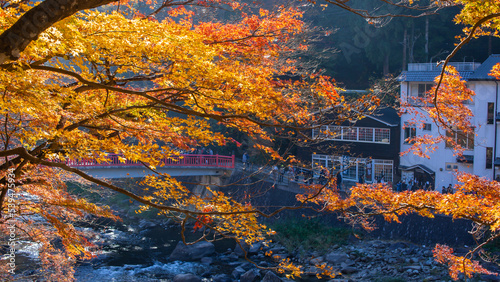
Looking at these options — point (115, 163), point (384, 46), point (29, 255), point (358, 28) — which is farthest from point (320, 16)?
point (29, 255)

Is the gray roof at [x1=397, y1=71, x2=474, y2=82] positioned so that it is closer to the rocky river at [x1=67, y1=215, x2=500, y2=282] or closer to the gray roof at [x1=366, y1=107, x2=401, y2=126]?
the gray roof at [x1=366, y1=107, x2=401, y2=126]

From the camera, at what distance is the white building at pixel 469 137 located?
18.5 m

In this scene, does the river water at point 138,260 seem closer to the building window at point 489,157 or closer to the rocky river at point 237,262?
the rocky river at point 237,262

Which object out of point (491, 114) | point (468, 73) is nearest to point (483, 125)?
point (491, 114)

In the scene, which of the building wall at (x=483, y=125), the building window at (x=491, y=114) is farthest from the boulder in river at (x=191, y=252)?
the building window at (x=491, y=114)

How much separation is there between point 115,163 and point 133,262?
4.87 meters

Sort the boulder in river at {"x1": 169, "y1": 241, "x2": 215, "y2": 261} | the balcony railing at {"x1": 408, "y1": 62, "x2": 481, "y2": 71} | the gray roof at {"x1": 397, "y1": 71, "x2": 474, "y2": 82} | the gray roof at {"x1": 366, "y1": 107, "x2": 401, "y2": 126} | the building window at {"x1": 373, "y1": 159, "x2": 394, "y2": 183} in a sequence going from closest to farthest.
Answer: the boulder in river at {"x1": 169, "y1": 241, "x2": 215, "y2": 261}
the balcony railing at {"x1": 408, "y1": 62, "x2": 481, "y2": 71}
the gray roof at {"x1": 397, "y1": 71, "x2": 474, "y2": 82}
the gray roof at {"x1": 366, "y1": 107, "x2": 401, "y2": 126}
the building window at {"x1": 373, "y1": 159, "x2": 394, "y2": 183}

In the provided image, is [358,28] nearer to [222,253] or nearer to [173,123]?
[222,253]

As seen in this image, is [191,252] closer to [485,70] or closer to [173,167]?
[173,167]

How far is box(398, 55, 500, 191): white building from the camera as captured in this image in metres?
18.5

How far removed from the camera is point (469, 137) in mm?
18547

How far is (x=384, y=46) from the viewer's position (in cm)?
2689

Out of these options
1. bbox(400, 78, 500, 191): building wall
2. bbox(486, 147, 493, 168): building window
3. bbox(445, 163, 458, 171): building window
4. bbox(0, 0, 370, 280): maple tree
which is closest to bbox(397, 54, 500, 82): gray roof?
bbox(400, 78, 500, 191): building wall

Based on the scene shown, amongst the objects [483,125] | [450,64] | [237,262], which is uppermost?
[450,64]
